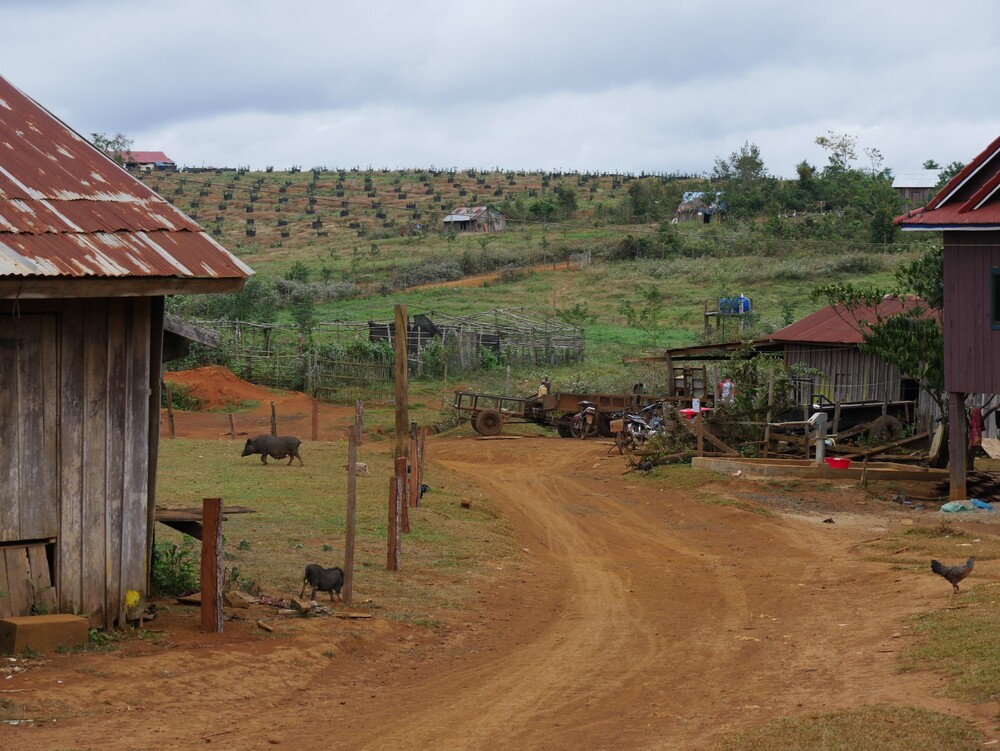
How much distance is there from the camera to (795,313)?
50188 mm

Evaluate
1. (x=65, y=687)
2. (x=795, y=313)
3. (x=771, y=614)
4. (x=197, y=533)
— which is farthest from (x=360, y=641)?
(x=795, y=313)

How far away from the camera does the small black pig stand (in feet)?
39.9

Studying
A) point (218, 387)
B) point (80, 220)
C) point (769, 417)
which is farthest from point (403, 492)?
point (218, 387)

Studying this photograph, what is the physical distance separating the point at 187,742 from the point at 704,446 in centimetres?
2234

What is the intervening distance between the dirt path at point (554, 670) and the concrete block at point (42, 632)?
265 mm

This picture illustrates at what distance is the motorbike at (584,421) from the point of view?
35.0 metres

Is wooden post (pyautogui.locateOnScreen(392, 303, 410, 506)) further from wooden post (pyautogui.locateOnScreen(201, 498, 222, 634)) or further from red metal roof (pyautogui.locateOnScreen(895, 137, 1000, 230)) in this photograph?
red metal roof (pyautogui.locateOnScreen(895, 137, 1000, 230))

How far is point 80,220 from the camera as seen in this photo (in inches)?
388

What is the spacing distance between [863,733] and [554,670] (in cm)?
324

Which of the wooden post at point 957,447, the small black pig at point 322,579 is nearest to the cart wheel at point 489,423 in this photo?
the wooden post at point 957,447

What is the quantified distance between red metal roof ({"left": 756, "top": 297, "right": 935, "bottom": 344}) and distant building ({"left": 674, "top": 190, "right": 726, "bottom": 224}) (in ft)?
164

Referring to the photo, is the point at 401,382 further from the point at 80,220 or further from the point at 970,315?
the point at 970,315

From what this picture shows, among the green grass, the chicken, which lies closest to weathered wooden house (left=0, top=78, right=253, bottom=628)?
the green grass

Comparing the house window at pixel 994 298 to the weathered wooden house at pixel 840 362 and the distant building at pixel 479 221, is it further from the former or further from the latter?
the distant building at pixel 479 221
